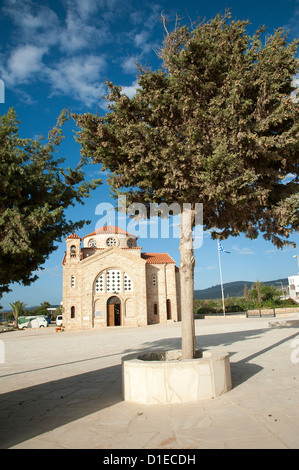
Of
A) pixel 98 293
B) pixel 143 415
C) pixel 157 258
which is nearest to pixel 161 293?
pixel 157 258

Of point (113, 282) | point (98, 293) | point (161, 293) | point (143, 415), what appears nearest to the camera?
point (143, 415)

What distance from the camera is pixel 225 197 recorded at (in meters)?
6.76

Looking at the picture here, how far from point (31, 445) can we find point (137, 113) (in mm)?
6854

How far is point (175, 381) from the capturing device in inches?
220

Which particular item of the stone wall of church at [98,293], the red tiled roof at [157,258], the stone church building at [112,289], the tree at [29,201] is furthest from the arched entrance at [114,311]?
the tree at [29,201]

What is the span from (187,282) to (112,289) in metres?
29.5

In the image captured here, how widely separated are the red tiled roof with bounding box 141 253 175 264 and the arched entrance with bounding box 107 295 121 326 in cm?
649

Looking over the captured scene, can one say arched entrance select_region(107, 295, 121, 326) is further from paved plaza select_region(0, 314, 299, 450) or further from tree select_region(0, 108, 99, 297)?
tree select_region(0, 108, 99, 297)

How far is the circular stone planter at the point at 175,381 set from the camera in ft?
18.2

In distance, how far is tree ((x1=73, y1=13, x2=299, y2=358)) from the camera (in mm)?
6609

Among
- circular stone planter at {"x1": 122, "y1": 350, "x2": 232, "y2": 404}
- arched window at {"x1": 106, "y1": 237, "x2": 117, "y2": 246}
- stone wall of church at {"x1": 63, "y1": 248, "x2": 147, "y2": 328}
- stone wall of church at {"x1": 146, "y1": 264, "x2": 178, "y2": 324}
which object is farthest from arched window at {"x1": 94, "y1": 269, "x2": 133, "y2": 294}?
circular stone planter at {"x1": 122, "y1": 350, "x2": 232, "y2": 404}

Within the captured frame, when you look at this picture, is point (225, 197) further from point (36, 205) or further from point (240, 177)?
point (36, 205)

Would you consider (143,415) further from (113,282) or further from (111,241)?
(111,241)
